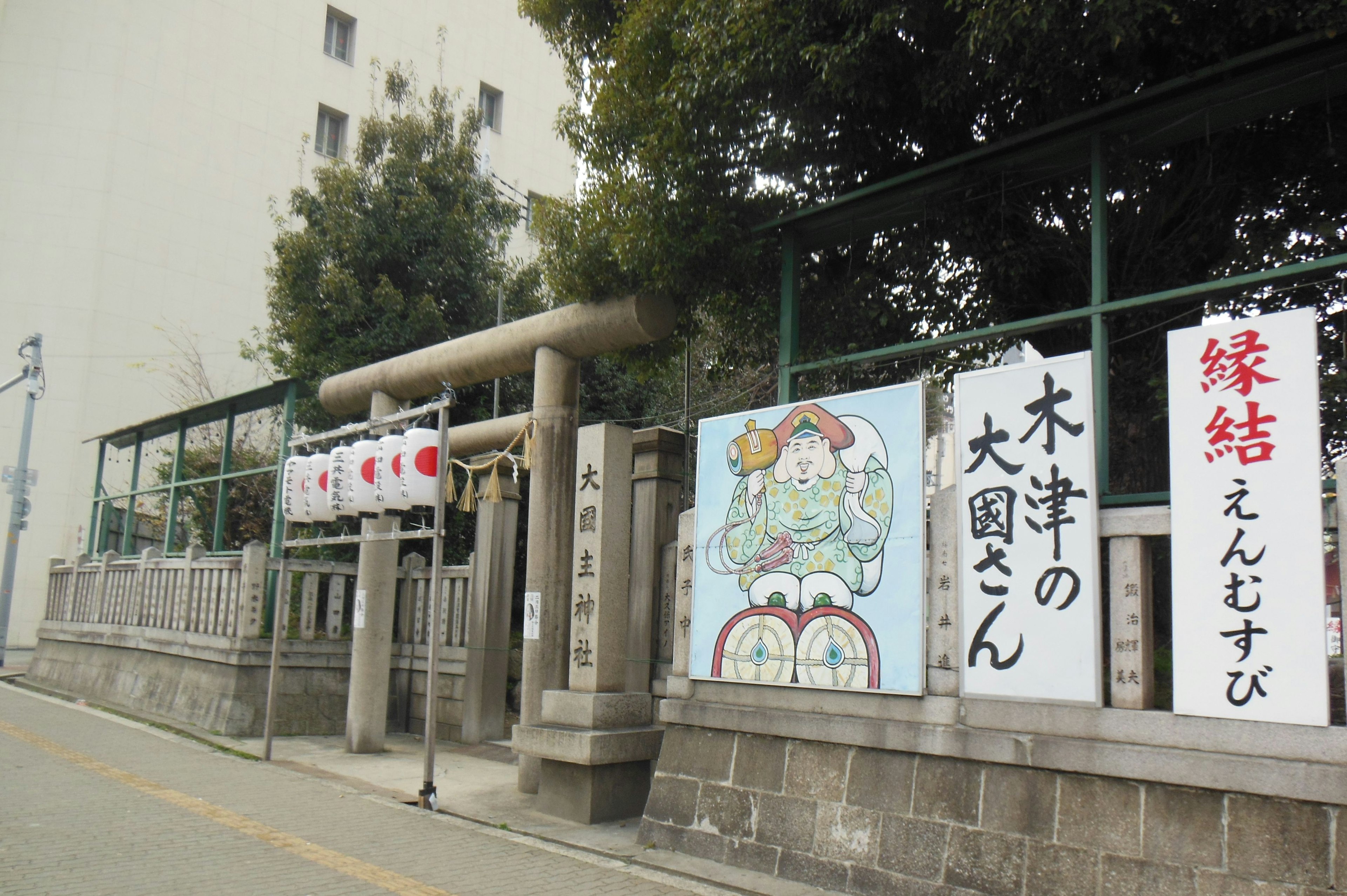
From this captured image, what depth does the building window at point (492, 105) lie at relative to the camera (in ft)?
102

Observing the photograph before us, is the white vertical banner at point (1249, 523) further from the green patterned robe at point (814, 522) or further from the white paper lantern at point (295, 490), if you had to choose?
the white paper lantern at point (295, 490)

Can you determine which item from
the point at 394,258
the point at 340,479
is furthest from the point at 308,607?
the point at 394,258

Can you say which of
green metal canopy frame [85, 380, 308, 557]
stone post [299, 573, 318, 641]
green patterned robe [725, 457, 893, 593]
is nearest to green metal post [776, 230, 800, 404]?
green patterned robe [725, 457, 893, 593]

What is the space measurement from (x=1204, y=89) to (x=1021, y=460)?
280 centimetres

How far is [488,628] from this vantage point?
13109 millimetres

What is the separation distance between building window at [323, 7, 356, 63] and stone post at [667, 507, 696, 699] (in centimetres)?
2550

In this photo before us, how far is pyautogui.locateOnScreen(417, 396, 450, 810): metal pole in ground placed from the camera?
898 cm

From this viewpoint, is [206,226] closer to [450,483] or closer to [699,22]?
[450,483]

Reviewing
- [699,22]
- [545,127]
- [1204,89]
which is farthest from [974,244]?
[545,127]

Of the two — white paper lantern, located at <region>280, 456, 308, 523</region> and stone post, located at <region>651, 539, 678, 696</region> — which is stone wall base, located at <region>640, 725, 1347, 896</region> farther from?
white paper lantern, located at <region>280, 456, 308, 523</region>

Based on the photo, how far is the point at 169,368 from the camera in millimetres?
24484

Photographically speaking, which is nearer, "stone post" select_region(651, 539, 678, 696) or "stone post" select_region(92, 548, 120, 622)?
"stone post" select_region(651, 539, 678, 696)

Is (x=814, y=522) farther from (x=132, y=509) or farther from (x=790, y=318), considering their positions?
(x=132, y=509)

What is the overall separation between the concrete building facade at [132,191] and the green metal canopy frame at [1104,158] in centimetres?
→ 1663
